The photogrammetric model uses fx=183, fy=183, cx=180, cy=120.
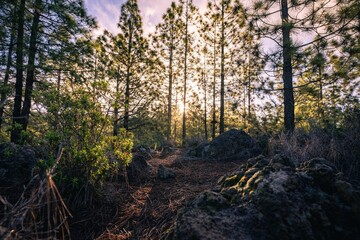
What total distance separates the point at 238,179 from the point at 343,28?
223 inches

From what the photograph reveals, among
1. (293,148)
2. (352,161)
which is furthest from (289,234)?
(293,148)

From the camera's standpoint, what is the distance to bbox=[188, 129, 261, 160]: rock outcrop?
5314 millimetres

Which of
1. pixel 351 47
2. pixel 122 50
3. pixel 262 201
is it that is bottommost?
pixel 262 201

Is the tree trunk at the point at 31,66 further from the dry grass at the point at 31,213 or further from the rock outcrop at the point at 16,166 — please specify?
the dry grass at the point at 31,213

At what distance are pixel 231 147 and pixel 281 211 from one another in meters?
4.59

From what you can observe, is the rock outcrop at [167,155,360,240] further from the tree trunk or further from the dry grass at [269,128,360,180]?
the tree trunk

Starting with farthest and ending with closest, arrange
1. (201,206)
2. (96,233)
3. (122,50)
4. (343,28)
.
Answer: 1. (122,50)
2. (343,28)
3. (96,233)
4. (201,206)

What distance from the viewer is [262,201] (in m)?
1.33

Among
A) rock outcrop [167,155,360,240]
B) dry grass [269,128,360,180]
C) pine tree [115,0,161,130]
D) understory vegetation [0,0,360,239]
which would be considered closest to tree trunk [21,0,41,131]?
understory vegetation [0,0,360,239]

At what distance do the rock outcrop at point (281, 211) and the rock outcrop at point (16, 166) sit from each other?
2561mm

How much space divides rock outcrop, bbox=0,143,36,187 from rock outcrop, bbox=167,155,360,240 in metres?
2.56

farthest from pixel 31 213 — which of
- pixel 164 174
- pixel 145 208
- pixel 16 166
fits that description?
pixel 164 174

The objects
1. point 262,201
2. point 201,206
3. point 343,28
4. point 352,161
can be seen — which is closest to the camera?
point 262,201

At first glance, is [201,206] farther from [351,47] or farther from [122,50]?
[122,50]
